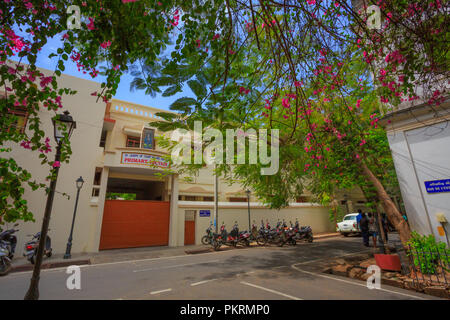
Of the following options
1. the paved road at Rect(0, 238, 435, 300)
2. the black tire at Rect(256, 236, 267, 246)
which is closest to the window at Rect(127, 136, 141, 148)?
the paved road at Rect(0, 238, 435, 300)

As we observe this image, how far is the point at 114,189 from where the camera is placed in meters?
18.8

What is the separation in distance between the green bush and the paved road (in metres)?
1.02

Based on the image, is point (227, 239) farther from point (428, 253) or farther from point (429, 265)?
point (428, 253)

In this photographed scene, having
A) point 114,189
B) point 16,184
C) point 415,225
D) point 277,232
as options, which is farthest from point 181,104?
point 114,189

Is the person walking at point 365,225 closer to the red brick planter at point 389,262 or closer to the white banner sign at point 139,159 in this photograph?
the red brick planter at point 389,262

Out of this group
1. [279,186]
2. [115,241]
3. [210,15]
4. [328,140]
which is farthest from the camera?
[115,241]

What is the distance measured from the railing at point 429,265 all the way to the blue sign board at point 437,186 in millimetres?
1524


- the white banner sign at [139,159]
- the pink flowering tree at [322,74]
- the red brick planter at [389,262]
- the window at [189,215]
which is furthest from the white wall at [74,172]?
the red brick planter at [389,262]

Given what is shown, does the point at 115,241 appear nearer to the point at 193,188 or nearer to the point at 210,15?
the point at 193,188

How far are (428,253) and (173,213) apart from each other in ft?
40.6

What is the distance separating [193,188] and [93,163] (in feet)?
23.3

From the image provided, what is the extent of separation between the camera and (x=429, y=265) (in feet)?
17.6

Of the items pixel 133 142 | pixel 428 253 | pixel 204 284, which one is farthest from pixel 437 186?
pixel 133 142

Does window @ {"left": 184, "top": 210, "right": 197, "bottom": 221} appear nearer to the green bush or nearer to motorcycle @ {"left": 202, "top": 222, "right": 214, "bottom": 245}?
motorcycle @ {"left": 202, "top": 222, "right": 214, "bottom": 245}
